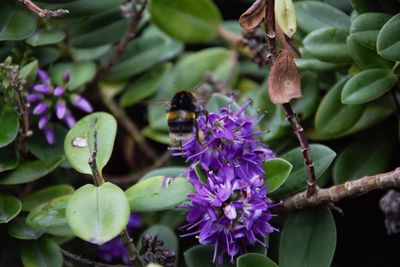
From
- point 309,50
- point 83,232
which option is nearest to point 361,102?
point 309,50

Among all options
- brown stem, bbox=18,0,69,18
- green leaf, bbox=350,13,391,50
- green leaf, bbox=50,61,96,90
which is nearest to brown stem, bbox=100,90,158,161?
green leaf, bbox=50,61,96,90

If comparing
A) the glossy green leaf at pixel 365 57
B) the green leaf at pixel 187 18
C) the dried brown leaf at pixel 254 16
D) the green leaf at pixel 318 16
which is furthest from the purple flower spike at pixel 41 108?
the glossy green leaf at pixel 365 57

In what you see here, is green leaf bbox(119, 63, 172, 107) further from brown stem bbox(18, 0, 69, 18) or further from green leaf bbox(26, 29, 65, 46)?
brown stem bbox(18, 0, 69, 18)

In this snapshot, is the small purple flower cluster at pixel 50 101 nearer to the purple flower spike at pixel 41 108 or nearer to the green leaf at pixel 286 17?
the purple flower spike at pixel 41 108

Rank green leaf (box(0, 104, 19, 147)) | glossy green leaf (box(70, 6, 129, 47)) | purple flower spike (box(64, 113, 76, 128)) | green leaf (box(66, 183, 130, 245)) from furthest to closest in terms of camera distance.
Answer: glossy green leaf (box(70, 6, 129, 47)), purple flower spike (box(64, 113, 76, 128)), green leaf (box(0, 104, 19, 147)), green leaf (box(66, 183, 130, 245))

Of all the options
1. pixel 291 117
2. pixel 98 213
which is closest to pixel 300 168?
pixel 291 117

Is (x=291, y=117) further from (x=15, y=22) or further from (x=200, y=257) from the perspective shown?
(x=15, y=22)
